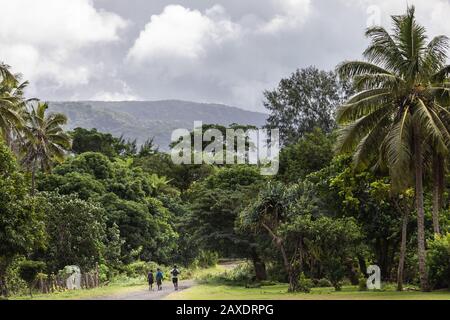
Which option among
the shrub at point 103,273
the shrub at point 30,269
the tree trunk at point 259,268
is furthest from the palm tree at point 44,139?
the tree trunk at point 259,268

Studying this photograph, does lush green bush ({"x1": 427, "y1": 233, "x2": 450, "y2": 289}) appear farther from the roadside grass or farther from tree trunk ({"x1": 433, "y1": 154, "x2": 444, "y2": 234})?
the roadside grass

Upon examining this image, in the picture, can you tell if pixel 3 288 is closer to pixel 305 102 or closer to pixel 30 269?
pixel 30 269

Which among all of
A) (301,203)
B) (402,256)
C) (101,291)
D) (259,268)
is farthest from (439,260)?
(259,268)

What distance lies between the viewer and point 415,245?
105ft

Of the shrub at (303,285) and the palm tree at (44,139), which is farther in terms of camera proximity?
the palm tree at (44,139)

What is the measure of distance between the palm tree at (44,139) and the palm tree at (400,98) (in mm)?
23879

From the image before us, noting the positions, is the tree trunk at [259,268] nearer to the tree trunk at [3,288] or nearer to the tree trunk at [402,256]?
the tree trunk at [402,256]

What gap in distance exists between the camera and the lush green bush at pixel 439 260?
25266mm

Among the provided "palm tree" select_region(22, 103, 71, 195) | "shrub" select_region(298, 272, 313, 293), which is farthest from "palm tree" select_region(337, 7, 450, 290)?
"palm tree" select_region(22, 103, 71, 195)

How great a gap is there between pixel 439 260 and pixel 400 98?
20.3ft

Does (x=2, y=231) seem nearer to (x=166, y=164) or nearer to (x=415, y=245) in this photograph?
(x=415, y=245)

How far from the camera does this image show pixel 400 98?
85.8ft

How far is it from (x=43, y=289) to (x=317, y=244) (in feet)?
42.3

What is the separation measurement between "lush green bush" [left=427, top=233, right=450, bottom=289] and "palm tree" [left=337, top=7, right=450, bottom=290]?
16.1 inches
